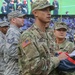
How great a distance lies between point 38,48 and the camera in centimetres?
246

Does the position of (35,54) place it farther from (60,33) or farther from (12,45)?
(60,33)

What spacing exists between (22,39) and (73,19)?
7058mm

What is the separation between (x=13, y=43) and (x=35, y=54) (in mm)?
1446

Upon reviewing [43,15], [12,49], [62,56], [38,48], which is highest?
[43,15]

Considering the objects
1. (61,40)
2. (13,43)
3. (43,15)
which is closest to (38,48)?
(43,15)

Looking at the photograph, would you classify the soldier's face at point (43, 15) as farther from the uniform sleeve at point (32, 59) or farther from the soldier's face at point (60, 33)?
the soldier's face at point (60, 33)

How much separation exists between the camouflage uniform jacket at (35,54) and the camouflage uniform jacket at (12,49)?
4.03ft

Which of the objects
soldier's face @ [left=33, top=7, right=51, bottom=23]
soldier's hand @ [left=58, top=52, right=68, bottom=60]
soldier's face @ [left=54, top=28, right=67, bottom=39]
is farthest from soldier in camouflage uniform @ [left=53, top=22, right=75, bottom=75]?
soldier's face @ [left=33, top=7, right=51, bottom=23]

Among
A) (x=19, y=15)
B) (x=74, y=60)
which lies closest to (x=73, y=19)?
(x=19, y=15)

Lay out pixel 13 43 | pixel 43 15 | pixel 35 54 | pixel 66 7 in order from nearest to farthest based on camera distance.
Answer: pixel 35 54, pixel 43 15, pixel 13 43, pixel 66 7

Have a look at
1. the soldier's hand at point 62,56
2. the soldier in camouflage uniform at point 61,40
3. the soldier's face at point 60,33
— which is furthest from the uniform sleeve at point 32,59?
the soldier's face at point 60,33

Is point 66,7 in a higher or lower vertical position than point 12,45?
higher

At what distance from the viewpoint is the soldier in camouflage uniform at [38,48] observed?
2.43 meters

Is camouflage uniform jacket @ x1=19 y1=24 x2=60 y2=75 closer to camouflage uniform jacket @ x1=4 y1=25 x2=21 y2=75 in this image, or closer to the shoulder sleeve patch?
the shoulder sleeve patch
